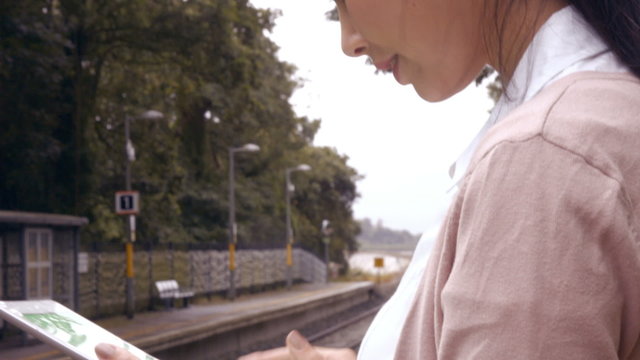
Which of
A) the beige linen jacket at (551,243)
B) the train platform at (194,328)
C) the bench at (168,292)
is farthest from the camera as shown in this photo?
the bench at (168,292)

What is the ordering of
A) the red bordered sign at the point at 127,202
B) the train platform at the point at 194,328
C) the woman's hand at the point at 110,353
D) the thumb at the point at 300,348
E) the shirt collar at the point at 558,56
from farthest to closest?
the red bordered sign at the point at 127,202, the train platform at the point at 194,328, the woman's hand at the point at 110,353, the thumb at the point at 300,348, the shirt collar at the point at 558,56

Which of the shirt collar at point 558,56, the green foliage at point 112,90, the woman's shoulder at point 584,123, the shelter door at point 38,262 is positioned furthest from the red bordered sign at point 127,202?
the woman's shoulder at point 584,123

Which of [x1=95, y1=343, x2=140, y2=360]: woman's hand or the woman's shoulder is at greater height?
the woman's shoulder

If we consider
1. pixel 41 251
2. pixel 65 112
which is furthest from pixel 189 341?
pixel 65 112

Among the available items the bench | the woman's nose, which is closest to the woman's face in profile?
the woman's nose

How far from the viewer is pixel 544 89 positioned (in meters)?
0.88

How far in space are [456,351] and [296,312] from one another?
87.2 feet

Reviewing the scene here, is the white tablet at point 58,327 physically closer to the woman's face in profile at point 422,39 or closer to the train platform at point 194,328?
the woman's face in profile at point 422,39

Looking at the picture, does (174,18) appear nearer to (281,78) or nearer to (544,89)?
(281,78)

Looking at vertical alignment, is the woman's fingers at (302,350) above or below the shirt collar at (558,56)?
below

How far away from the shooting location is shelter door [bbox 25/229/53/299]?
56.0 feet

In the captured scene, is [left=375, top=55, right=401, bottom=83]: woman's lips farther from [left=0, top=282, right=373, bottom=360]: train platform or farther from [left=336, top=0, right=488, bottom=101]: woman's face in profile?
[left=0, top=282, right=373, bottom=360]: train platform

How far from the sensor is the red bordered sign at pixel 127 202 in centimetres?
2262

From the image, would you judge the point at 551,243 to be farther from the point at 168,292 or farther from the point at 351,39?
the point at 168,292
